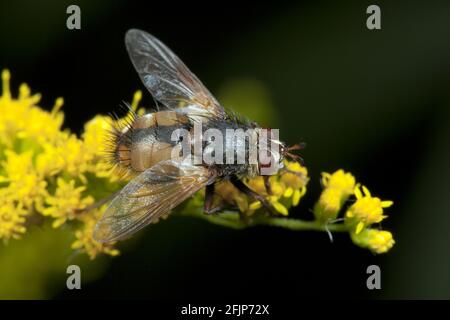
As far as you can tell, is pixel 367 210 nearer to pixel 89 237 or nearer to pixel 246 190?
pixel 246 190

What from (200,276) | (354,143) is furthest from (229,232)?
(354,143)

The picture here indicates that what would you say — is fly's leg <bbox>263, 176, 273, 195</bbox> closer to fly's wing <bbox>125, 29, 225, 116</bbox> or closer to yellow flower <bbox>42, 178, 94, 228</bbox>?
fly's wing <bbox>125, 29, 225, 116</bbox>

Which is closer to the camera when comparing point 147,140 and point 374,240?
point 147,140

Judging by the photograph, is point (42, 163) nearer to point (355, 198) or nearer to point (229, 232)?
point (229, 232)

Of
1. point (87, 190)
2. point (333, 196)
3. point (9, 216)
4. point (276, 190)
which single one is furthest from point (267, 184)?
point (9, 216)

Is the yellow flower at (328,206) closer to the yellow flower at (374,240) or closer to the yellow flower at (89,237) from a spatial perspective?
the yellow flower at (374,240)

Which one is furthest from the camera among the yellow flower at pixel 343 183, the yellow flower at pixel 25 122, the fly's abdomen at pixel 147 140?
the yellow flower at pixel 25 122

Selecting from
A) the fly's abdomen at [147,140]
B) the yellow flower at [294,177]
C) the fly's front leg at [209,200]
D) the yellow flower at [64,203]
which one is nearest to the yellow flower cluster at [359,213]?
the yellow flower at [294,177]
